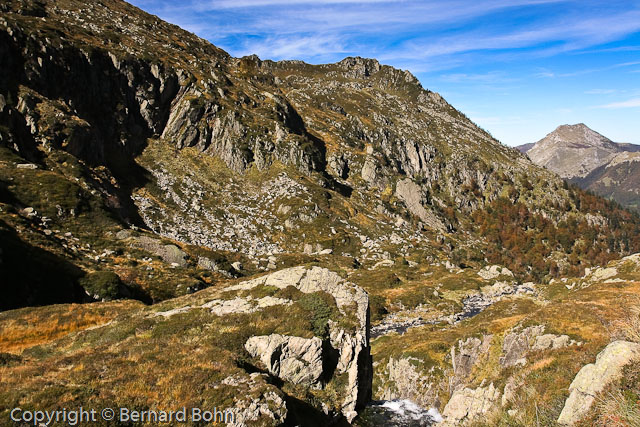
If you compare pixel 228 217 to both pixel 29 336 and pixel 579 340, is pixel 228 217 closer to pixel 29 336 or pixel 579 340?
pixel 29 336

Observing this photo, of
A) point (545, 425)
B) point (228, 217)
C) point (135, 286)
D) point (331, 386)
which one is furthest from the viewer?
point (228, 217)

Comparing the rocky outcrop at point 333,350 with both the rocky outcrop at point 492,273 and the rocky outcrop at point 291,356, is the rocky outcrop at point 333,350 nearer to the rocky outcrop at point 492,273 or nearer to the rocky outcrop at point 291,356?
the rocky outcrop at point 291,356

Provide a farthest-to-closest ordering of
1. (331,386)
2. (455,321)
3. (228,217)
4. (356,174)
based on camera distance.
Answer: (356,174)
(228,217)
(455,321)
(331,386)

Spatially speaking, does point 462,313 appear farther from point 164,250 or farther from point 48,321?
point 48,321

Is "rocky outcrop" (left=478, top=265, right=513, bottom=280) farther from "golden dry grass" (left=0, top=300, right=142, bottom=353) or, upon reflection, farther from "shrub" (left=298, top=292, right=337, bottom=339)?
"golden dry grass" (left=0, top=300, right=142, bottom=353)

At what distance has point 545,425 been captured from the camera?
540 inches

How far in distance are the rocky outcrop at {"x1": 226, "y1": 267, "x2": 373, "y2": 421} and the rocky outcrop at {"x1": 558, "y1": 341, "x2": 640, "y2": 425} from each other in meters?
10.1

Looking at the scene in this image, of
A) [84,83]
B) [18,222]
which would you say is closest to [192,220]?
[18,222]

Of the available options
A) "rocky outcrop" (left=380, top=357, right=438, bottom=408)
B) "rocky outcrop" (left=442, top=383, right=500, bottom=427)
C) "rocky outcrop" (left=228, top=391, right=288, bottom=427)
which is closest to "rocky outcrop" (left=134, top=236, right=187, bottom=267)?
"rocky outcrop" (left=380, top=357, right=438, bottom=408)

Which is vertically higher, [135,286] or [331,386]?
[135,286]

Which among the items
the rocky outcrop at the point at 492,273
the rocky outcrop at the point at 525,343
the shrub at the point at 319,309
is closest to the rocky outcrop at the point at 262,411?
the shrub at the point at 319,309

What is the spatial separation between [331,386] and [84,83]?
109023 mm

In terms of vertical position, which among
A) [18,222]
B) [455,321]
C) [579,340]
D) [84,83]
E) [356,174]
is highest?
[84,83]

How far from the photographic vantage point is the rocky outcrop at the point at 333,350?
17969mm
